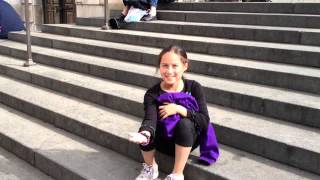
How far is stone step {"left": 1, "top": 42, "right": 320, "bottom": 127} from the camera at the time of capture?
334 centimetres

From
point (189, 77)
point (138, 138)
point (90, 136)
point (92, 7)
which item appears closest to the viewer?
point (138, 138)

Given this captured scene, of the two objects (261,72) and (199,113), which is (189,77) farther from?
(199,113)

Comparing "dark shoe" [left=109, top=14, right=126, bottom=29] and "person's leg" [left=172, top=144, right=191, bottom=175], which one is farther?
"dark shoe" [left=109, top=14, right=126, bottom=29]

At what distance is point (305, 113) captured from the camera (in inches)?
129

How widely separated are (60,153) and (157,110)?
45.3 inches

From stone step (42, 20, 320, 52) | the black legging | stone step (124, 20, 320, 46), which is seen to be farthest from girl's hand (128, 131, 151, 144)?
stone step (124, 20, 320, 46)

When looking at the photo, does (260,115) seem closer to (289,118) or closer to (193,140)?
(289,118)

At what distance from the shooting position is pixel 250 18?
5.59 metres

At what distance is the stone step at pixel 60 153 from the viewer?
3.29m

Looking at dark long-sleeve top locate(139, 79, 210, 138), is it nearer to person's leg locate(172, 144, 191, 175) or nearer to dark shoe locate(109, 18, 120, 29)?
person's leg locate(172, 144, 191, 175)

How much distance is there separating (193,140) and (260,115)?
0.92m

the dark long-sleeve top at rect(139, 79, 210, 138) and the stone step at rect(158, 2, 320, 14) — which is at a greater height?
the stone step at rect(158, 2, 320, 14)

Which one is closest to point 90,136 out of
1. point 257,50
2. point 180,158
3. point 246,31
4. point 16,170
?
point 16,170

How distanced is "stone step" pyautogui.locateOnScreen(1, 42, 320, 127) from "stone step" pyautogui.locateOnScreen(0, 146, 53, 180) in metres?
1.02
